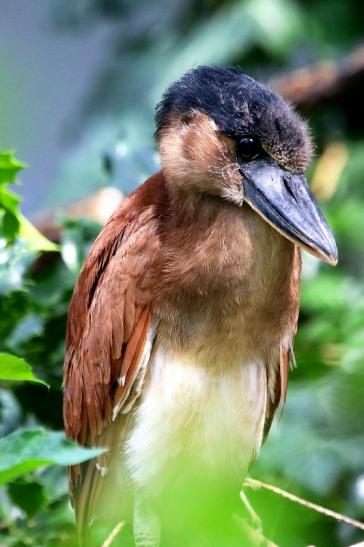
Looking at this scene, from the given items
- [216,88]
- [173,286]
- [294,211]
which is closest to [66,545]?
[173,286]

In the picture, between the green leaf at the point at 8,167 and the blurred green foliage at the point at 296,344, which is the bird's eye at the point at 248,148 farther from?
the green leaf at the point at 8,167

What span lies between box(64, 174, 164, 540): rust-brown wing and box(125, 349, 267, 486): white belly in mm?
52

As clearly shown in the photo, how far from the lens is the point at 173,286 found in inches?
88.0

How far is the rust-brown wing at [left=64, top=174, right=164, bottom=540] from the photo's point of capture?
2271mm

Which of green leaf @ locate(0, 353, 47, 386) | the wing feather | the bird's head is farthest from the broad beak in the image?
green leaf @ locate(0, 353, 47, 386)

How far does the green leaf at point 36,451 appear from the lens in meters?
1.27

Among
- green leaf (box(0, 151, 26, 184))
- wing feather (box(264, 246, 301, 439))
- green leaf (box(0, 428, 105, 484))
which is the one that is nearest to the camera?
green leaf (box(0, 428, 105, 484))

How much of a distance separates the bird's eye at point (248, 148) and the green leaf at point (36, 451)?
981 millimetres

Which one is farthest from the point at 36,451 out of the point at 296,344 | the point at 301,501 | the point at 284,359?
the point at 296,344

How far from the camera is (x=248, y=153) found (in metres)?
2.18

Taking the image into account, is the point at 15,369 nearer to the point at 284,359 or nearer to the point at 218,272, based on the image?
the point at 218,272

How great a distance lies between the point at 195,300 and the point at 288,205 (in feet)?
0.87

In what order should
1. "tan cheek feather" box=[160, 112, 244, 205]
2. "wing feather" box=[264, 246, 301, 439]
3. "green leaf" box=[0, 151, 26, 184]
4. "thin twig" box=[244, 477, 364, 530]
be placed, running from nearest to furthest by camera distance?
"green leaf" box=[0, 151, 26, 184] < "thin twig" box=[244, 477, 364, 530] < "tan cheek feather" box=[160, 112, 244, 205] < "wing feather" box=[264, 246, 301, 439]

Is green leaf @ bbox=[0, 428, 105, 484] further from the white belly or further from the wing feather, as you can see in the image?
the wing feather
